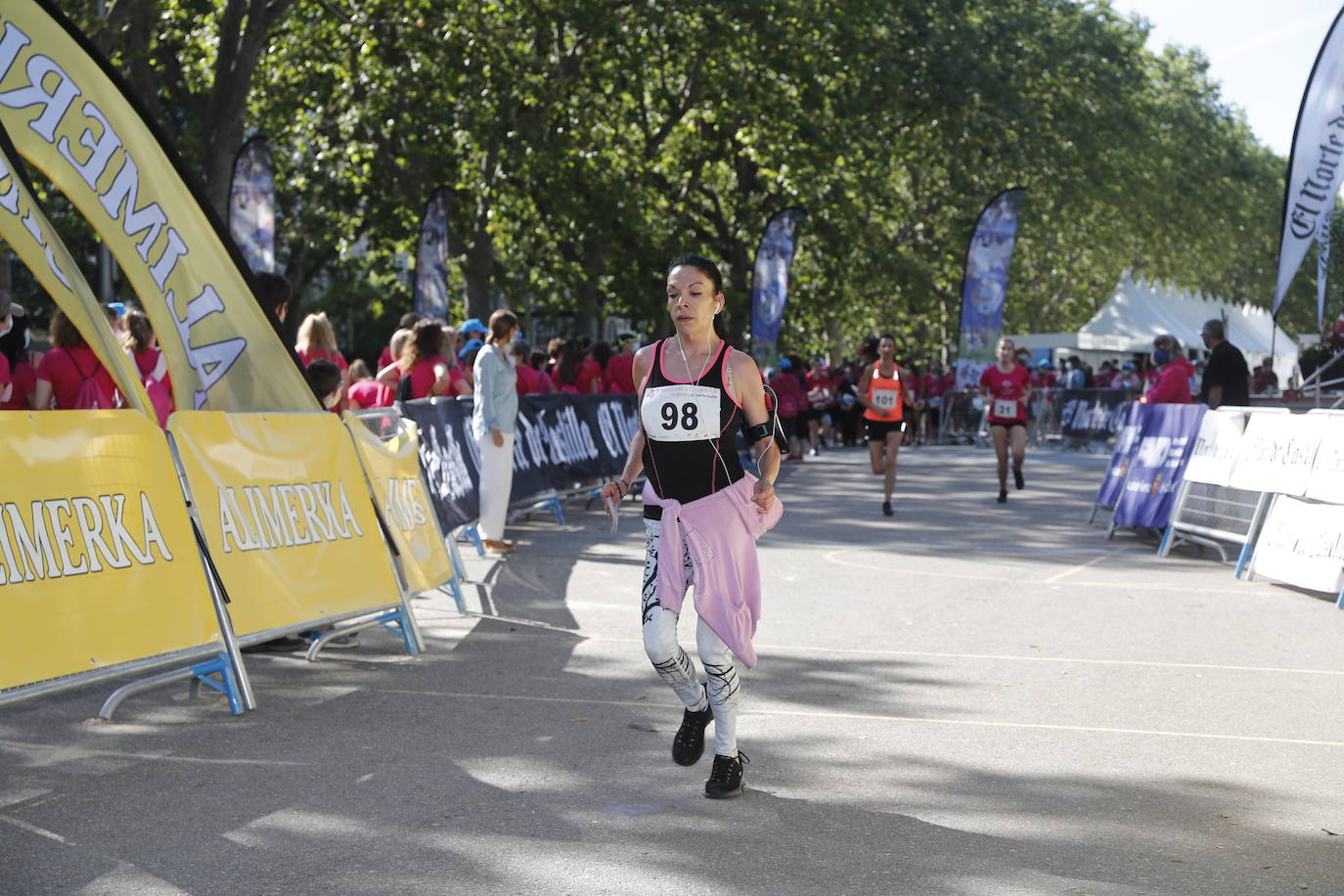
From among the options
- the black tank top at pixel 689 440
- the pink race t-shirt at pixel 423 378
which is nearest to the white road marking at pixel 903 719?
the black tank top at pixel 689 440

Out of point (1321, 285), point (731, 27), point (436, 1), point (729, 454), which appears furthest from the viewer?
point (731, 27)

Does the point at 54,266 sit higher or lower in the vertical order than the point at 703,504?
higher

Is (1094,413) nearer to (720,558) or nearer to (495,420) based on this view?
(495,420)

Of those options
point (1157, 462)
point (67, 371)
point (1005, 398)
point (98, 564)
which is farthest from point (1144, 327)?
point (98, 564)

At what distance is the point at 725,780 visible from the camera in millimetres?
5914

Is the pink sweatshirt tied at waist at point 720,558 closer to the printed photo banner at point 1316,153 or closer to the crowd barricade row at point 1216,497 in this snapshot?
the crowd barricade row at point 1216,497

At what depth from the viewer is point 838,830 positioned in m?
5.51

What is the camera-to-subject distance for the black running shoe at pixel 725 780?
5.91m

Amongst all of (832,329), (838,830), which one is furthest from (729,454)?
(832,329)

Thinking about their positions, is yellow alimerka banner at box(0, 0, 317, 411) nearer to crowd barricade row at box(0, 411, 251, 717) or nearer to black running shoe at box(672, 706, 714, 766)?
crowd barricade row at box(0, 411, 251, 717)

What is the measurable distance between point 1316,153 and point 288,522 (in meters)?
11.3

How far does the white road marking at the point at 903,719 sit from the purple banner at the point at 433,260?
16438 millimetres

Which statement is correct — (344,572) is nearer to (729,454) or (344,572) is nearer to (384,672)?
(384,672)

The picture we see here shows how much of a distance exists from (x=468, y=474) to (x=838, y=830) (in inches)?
320
